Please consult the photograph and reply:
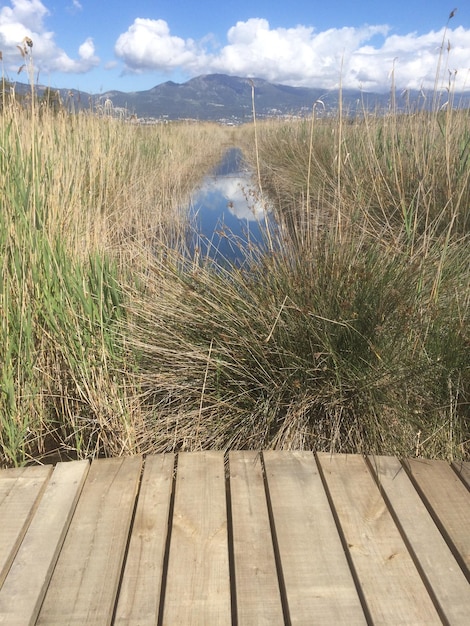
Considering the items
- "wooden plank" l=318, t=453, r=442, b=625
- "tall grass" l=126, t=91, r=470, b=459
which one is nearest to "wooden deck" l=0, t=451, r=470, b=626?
"wooden plank" l=318, t=453, r=442, b=625

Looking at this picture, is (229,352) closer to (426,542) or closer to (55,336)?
(55,336)

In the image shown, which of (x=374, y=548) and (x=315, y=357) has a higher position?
(x=315, y=357)

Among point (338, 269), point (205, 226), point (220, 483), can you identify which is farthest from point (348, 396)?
point (205, 226)

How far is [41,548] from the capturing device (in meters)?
1.08

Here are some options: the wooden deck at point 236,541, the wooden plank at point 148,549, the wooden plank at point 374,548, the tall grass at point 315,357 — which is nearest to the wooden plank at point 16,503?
the wooden deck at point 236,541

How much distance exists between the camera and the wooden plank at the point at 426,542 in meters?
0.94

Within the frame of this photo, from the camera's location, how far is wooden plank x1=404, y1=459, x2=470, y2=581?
1092 millimetres

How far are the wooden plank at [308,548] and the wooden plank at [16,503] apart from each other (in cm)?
57

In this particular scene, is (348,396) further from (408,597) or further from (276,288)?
(408,597)

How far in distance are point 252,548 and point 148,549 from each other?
22 cm

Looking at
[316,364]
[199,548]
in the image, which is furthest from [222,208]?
[199,548]

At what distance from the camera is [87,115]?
4438mm

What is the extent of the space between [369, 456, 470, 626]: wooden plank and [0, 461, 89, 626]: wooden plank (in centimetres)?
76

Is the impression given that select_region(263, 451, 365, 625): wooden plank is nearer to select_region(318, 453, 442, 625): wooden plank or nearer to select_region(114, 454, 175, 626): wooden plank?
select_region(318, 453, 442, 625): wooden plank
